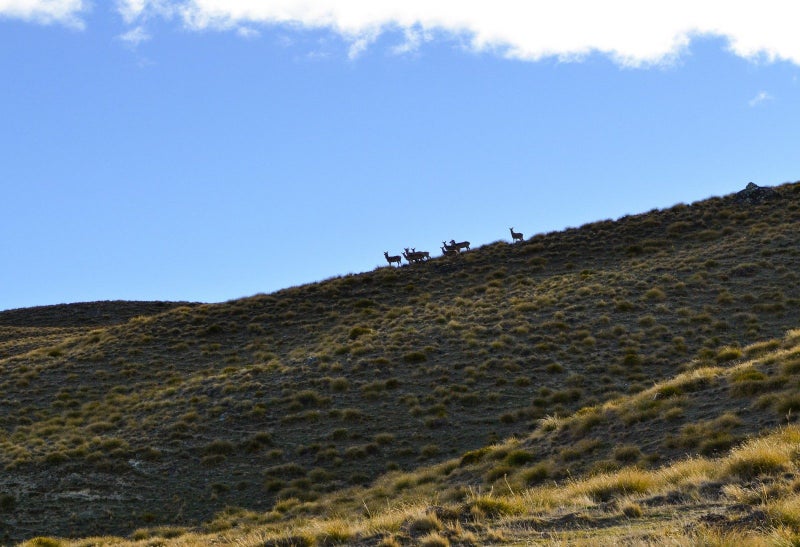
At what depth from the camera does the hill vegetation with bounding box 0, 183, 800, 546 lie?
33.2 feet

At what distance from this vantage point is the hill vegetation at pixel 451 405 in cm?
1012

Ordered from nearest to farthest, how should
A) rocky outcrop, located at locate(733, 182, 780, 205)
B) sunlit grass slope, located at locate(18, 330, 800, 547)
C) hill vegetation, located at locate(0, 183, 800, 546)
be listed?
sunlit grass slope, located at locate(18, 330, 800, 547), hill vegetation, located at locate(0, 183, 800, 546), rocky outcrop, located at locate(733, 182, 780, 205)

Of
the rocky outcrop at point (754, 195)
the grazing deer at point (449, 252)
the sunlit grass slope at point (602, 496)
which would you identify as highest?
the grazing deer at point (449, 252)

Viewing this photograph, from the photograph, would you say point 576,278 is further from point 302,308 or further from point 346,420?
point 346,420

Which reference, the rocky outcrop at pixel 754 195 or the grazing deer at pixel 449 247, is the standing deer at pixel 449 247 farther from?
the rocky outcrop at pixel 754 195

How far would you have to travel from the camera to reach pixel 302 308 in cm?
4119

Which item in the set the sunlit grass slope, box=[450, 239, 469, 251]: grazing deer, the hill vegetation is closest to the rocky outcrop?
the hill vegetation

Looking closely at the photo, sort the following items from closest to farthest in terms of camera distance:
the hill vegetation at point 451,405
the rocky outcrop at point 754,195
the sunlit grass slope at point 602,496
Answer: the sunlit grass slope at point 602,496 → the hill vegetation at point 451,405 → the rocky outcrop at point 754,195

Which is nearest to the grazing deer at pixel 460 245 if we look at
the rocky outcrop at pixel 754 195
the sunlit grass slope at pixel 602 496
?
the rocky outcrop at pixel 754 195

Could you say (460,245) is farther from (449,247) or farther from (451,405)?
(451,405)

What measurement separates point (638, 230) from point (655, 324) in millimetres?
18614

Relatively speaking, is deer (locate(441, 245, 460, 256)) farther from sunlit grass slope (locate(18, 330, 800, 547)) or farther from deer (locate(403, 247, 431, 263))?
sunlit grass slope (locate(18, 330, 800, 547))

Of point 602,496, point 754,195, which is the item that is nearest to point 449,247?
point 754,195

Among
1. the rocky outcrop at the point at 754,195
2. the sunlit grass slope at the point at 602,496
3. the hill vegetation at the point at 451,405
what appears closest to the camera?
the sunlit grass slope at the point at 602,496
